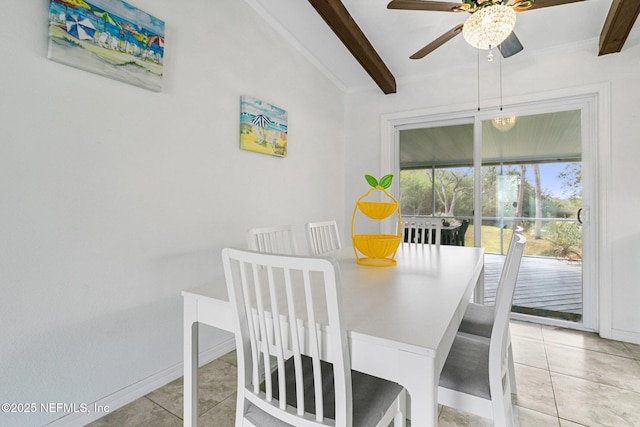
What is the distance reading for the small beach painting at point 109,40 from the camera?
1312 mm

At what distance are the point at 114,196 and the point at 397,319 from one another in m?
1.49

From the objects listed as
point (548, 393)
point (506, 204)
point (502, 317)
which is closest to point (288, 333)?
point (502, 317)

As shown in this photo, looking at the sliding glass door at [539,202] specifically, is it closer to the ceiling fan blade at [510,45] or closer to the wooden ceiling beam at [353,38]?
the ceiling fan blade at [510,45]

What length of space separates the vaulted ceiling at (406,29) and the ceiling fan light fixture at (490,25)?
67 cm

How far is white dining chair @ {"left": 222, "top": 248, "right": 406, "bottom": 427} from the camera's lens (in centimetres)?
76

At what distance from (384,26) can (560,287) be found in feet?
9.32

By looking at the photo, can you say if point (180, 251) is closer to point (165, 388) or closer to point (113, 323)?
point (113, 323)

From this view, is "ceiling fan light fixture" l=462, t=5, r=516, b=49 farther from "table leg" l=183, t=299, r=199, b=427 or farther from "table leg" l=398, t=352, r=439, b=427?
"table leg" l=183, t=299, r=199, b=427

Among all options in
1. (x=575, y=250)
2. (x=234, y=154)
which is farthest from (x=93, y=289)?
(x=575, y=250)

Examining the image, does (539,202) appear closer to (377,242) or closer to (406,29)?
(406,29)

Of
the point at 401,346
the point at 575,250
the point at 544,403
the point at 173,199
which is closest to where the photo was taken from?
the point at 401,346

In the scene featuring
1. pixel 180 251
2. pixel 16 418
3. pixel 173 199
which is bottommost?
pixel 16 418

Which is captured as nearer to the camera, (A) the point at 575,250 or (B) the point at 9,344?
(B) the point at 9,344

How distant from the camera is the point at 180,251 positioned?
6.04 ft
